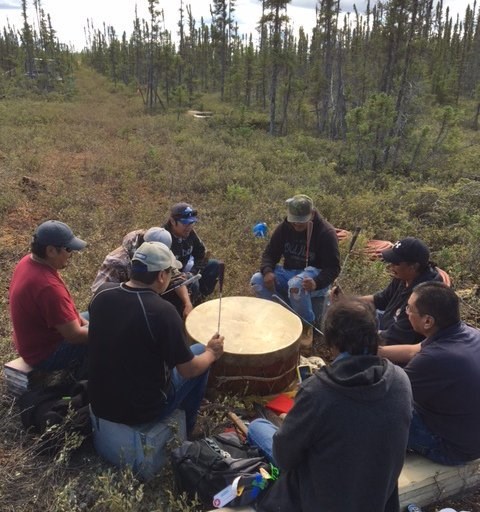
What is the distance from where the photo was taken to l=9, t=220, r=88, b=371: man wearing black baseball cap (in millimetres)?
3018

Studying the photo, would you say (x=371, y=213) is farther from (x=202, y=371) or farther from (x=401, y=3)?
(x=401, y=3)

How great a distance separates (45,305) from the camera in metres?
3.02

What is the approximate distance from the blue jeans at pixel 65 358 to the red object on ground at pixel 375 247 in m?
4.54

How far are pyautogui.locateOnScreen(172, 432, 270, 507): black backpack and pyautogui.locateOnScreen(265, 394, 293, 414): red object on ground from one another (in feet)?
2.63

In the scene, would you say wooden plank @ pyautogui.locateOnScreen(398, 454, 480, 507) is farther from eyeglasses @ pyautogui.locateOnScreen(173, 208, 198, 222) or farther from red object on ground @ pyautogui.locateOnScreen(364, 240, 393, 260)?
red object on ground @ pyautogui.locateOnScreen(364, 240, 393, 260)

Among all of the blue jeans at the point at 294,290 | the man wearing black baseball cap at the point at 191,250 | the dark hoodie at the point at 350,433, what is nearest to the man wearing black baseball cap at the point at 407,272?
the blue jeans at the point at 294,290

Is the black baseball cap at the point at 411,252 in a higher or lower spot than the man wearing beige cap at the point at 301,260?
higher

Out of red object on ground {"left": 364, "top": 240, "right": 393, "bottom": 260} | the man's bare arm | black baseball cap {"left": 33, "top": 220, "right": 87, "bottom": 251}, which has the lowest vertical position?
red object on ground {"left": 364, "top": 240, "right": 393, "bottom": 260}

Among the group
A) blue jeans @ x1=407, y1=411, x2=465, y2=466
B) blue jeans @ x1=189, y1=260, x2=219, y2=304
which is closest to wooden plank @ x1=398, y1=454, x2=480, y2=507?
blue jeans @ x1=407, y1=411, x2=465, y2=466

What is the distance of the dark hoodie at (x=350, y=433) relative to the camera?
171 centimetres

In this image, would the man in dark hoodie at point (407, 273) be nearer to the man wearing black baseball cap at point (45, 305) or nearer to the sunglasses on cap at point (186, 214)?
the sunglasses on cap at point (186, 214)

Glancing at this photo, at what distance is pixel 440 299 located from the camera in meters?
2.59

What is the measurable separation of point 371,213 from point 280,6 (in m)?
14.7

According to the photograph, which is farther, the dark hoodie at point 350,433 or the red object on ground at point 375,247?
the red object on ground at point 375,247
